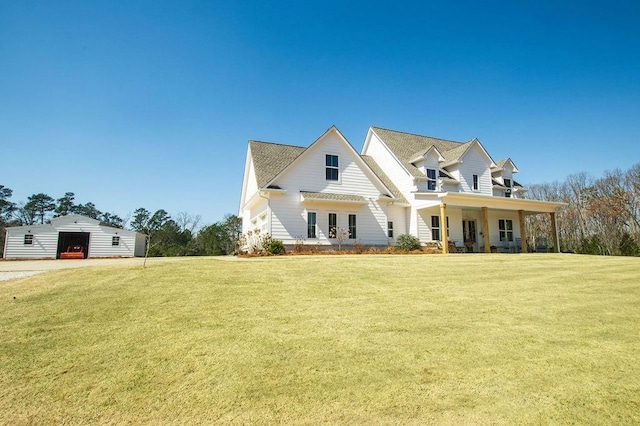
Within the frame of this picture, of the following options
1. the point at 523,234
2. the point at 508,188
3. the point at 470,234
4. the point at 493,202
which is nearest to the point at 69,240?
the point at 470,234

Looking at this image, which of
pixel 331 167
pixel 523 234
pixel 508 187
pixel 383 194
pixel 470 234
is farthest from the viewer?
pixel 508 187

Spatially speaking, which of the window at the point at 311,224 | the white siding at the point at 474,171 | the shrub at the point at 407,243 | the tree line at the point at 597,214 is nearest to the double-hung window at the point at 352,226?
the window at the point at 311,224

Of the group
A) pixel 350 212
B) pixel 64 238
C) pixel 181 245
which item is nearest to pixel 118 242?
pixel 64 238

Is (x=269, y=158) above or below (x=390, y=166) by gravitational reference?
below

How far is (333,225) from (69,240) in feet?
89.1

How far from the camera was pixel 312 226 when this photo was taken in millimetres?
18797

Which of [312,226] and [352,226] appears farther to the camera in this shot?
[352,226]

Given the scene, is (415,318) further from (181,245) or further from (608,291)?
(181,245)

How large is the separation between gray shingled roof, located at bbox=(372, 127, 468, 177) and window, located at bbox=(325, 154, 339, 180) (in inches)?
236

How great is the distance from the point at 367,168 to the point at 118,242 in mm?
24639

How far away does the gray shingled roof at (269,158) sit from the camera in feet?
64.2

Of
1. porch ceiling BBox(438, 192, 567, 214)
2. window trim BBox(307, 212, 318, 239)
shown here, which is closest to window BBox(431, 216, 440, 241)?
porch ceiling BBox(438, 192, 567, 214)

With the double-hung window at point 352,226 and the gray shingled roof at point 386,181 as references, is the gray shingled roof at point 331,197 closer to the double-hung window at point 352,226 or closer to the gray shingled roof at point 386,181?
the double-hung window at point 352,226

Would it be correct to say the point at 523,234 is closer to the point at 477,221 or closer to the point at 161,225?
the point at 477,221
